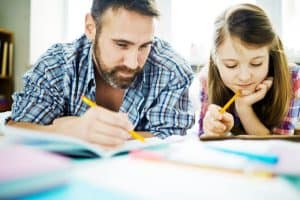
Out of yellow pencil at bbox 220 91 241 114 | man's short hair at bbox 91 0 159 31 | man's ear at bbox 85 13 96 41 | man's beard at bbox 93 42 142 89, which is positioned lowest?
yellow pencil at bbox 220 91 241 114

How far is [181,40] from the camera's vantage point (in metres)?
1.02

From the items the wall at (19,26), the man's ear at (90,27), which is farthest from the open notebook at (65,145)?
the wall at (19,26)

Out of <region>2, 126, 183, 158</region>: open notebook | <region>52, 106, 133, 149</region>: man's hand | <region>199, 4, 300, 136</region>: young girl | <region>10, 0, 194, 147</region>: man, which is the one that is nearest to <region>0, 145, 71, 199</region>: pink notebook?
<region>2, 126, 183, 158</region>: open notebook

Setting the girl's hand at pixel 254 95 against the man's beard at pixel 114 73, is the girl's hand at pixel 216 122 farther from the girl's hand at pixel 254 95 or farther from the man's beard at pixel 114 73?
the man's beard at pixel 114 73

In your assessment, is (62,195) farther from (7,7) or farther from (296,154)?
(7,7)

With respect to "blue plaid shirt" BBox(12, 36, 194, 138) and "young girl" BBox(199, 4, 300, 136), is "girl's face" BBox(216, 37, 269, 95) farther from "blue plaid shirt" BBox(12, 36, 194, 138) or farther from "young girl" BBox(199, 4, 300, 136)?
"blue plaid shirt" BBox(12, 36, 194, 138)

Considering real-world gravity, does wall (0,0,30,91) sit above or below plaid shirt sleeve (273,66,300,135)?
above

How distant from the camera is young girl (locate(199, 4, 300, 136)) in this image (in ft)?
3.08

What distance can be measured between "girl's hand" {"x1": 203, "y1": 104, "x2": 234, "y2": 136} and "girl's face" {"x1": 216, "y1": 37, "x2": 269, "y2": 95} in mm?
83

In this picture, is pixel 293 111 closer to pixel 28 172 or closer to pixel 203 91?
pixel 203 91

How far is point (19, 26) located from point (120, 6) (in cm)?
38

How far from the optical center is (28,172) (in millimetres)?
339

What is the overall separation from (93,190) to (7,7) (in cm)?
87

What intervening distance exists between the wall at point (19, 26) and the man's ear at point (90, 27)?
0.79 ft
